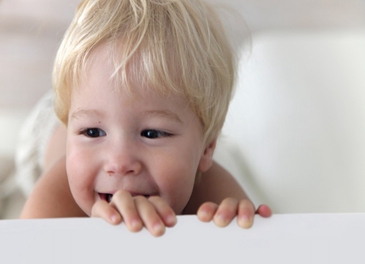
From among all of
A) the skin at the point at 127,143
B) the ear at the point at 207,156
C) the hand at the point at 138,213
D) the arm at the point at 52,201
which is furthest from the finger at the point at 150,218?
the arm at the point at 52,201

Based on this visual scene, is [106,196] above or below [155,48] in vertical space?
below

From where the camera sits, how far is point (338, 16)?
169cm

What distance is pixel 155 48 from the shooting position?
701mm

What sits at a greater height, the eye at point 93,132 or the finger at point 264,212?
the eye at point 93,132

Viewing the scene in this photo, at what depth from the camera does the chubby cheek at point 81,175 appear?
724 millimetres

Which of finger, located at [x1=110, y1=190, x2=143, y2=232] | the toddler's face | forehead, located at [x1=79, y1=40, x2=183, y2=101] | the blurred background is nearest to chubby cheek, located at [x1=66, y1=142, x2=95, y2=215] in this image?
the toddler's face

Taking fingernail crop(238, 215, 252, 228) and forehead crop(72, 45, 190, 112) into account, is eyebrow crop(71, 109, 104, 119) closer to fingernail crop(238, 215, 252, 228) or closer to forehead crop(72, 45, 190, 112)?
forehead crop(72, 45, 190, 112)

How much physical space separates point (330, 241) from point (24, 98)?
1262 millimetres

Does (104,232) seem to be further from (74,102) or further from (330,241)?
(74,102)

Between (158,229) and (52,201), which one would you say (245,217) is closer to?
(158,229)

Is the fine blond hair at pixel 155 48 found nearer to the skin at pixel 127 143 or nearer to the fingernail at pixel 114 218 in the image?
the skin at pixel 127 143

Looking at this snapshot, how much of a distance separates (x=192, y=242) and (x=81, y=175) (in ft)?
1.08

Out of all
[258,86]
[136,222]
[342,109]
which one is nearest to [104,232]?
[136,222]

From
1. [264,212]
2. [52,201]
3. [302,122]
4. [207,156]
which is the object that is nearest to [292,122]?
[302,122]
